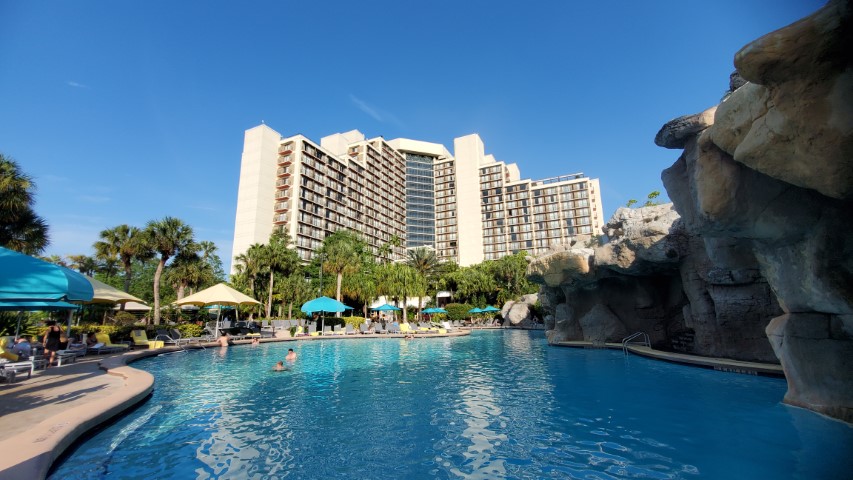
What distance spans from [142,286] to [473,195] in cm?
6185

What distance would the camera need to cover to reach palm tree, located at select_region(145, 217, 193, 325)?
25328 millimetres

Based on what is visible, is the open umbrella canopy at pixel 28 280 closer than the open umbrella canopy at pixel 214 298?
Yes

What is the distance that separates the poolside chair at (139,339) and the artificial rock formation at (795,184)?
19.4m

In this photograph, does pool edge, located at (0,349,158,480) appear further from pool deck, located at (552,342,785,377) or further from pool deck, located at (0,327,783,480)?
pool deck, located at (552,342,785,377)

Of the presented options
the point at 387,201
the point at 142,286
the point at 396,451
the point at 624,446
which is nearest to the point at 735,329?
the point at 624,446

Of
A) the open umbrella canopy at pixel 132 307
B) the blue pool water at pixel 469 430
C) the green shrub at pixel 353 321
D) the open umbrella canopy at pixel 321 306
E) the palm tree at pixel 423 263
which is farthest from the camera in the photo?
the palm tree at pixel 423 263

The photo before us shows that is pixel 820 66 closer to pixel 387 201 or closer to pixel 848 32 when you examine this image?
pixel 848 32

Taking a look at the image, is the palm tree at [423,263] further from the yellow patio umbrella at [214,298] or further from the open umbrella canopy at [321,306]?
the yellow patio umbrella at [214,298]

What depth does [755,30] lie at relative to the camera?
16.3 feet

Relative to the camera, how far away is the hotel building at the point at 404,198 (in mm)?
57656

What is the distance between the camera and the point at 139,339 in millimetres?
15828

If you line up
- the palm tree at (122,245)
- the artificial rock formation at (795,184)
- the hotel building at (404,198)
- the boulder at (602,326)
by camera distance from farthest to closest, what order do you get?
the hotel building at (404,198) < the palm tree at (122,245) < the boulder at (602,326) < the artificial rock formation at (795,184)

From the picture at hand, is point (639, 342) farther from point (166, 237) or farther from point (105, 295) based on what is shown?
point (166, 237)

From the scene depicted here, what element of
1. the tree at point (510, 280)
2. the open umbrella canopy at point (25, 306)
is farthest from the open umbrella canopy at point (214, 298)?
the tree at point (510, 280)
